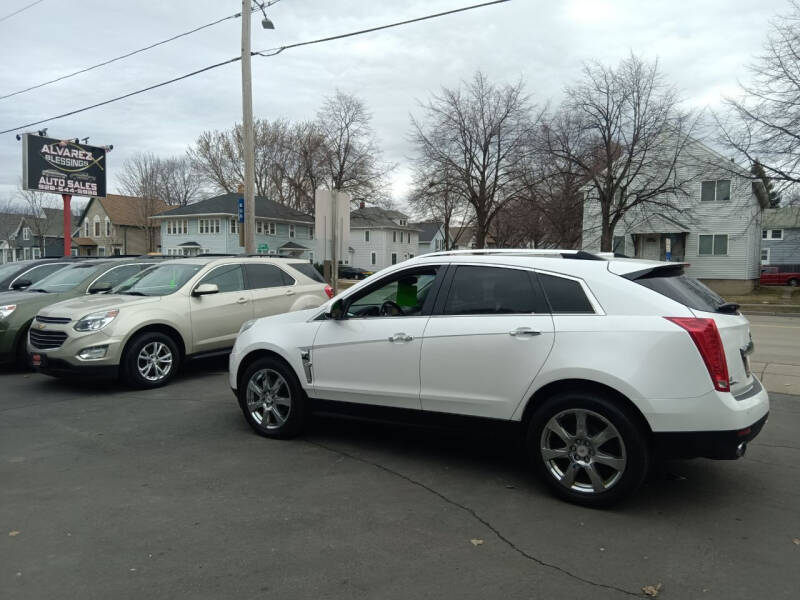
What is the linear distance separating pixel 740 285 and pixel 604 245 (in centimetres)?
914

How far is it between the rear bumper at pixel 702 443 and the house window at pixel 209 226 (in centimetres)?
5321

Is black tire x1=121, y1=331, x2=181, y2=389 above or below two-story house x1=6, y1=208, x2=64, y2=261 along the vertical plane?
below

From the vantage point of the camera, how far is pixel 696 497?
166 inches

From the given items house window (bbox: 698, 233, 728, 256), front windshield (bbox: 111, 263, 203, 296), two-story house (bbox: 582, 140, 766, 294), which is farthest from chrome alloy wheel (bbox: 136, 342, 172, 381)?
house window (bbox: 698, 233, 728, 256)

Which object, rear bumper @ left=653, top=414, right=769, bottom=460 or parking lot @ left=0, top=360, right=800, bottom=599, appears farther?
rear bumper @ left=653, top=414, right=769, bottom=460

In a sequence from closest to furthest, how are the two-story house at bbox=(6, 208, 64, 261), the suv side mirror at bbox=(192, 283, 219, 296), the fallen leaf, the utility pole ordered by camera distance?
the fallen leaf < the suv side mirror at bbox=(192, 283, 219, 296) < the utility pole < the two-story house at bbox=(6, 208, 64, 261)

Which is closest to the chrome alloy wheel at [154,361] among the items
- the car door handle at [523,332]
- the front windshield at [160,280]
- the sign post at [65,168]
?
the front windshield at [160,280]

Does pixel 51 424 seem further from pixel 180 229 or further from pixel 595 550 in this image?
pixel 180 229

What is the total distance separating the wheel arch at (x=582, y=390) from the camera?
12.7 feet

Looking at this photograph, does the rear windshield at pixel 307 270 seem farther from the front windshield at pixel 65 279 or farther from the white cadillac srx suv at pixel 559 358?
the white cadillac srx suv at pixel 559 358

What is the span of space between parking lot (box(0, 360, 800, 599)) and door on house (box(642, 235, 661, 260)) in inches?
1349

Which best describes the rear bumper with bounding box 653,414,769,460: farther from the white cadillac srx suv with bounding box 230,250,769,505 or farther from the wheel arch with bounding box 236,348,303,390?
the wheel arch with bounding box 236,348,303,390

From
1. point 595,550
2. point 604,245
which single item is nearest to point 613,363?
point 595,550

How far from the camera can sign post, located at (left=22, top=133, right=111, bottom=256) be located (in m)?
24.4
